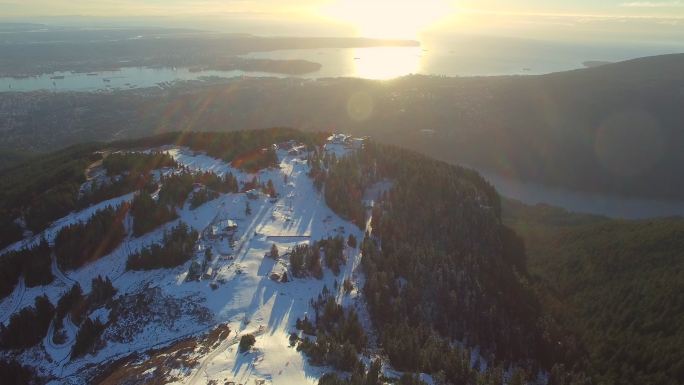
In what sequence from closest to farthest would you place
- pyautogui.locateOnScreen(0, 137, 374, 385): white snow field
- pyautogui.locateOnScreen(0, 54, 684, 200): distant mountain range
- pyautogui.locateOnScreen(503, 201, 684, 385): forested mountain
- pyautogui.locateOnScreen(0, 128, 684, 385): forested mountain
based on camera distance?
1. pyautogui.locateOnScreen(0, 137, 374, 385): white snow field
2. pyautogui.locateOnScreen(0, 128, 684, 385): forested mountain
3. pyautogui.locateOnScreen(503, 201, 684, 385): forested mountain
4. pyautogui.locateOnScreen(0, 54, 684, 200): distant mountain range

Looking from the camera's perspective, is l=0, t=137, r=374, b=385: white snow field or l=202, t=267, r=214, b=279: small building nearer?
l=0, t=137, r=374, b=385: white snow field

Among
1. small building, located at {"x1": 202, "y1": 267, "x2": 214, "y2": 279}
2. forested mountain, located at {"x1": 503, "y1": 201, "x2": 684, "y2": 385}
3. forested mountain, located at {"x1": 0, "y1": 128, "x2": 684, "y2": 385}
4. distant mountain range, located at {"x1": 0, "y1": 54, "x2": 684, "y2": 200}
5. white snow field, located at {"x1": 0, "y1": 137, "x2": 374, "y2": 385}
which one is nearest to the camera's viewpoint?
white snow field, located at {"x1": 0, "y1": 137, "x2": 374, "y2": 385}

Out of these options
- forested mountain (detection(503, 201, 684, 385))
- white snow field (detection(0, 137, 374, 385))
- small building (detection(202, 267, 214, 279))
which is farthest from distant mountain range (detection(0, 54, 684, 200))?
small building (detection(202, 267, 214, 279))

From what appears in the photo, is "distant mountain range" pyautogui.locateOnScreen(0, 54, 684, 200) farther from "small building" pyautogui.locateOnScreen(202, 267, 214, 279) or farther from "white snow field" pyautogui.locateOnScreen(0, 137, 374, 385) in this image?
"small building" pyautogui.locateOnScreen(202, 267, 214, 279)

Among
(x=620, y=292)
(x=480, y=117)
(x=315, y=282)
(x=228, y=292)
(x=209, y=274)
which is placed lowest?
(x=620, y=292)

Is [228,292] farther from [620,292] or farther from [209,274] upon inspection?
[620,292]

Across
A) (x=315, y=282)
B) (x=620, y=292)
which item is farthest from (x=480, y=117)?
(x=315, y=282)

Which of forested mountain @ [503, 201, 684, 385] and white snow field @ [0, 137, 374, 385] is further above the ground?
white snow field @ [0, 137, 374, 385]
